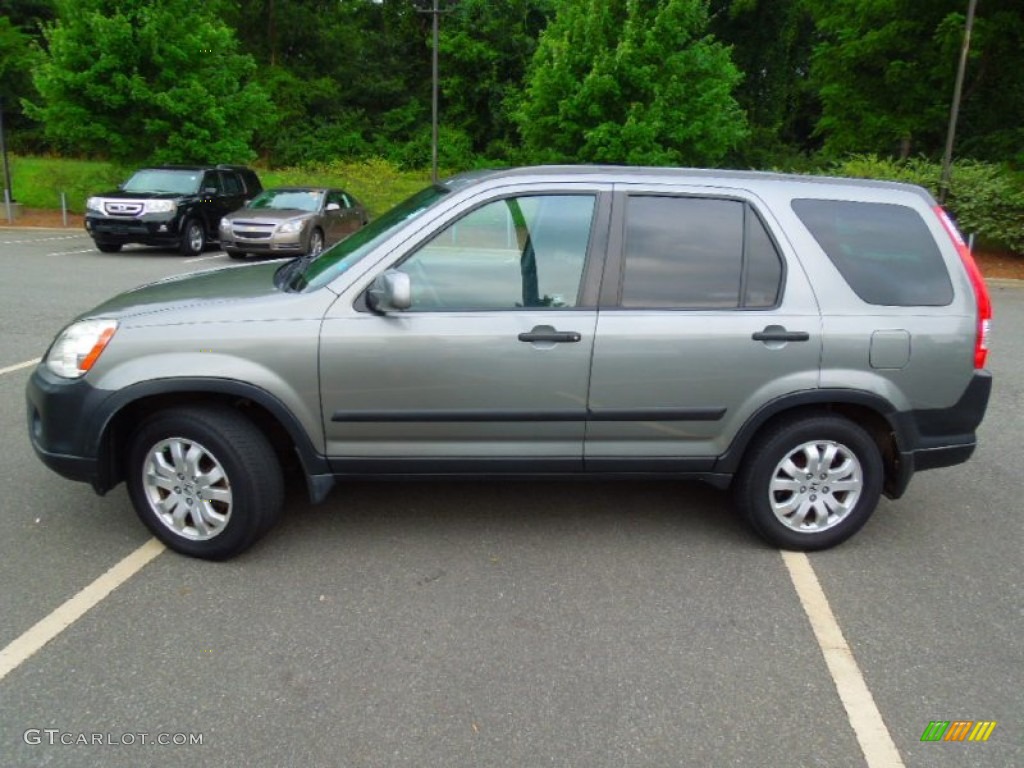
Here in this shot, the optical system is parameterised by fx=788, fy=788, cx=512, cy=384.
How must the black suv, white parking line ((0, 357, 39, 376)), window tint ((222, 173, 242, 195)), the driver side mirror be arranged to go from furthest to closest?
1. window tint ((222, 173, 242, 195))
2. the black suv
3. white parking line ((0, 357, 39, 376))
4. the driver side mirror

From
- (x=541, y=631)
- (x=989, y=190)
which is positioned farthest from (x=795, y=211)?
(x=989, y=190)

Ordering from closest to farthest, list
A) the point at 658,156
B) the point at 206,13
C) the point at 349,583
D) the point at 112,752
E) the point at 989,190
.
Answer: the point at 112,752 < the point at 349,583 < the point at 989,190 < the point at 658,156 < the point at 206,13

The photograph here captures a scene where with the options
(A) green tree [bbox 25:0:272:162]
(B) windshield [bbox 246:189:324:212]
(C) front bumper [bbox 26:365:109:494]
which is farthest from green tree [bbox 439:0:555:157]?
(C) front bumper [bbox 26:365:109:494]

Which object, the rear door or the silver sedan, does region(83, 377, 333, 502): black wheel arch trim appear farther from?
the silver sedan

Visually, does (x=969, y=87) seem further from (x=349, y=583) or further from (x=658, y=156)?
(x=349, y=583)

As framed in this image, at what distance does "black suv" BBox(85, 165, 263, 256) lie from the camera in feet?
49.8

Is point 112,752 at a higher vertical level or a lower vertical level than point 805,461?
lower

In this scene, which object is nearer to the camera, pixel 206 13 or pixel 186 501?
pixel 186 501

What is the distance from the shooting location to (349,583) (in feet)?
11.5

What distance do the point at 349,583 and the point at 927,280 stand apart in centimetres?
306

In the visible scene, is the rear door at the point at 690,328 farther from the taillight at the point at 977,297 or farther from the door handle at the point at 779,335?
the taillight at the point at 977,297

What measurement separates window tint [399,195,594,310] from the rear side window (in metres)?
1.11

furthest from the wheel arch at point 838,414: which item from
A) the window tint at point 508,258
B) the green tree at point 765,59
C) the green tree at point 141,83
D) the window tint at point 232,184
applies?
the green tree at point 765,59

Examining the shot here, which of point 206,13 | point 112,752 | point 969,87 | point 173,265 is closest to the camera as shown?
point 112,752
